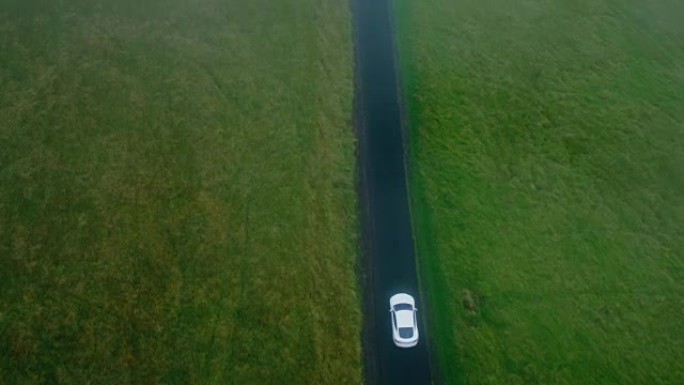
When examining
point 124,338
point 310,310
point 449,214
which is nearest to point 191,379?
point 124,338

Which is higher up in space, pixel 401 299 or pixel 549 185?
pixel 549 185

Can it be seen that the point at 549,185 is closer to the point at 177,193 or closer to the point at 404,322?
the point at 404,322

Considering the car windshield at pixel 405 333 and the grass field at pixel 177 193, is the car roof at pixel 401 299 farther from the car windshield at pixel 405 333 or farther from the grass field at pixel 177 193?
the grass field at pixel 177 193

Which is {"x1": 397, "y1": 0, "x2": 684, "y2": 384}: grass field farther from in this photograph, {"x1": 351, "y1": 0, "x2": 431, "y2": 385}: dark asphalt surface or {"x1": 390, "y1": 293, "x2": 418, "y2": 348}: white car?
{"x1": 390, "y1": 293, "x2": 418, "y2": 348}: white car

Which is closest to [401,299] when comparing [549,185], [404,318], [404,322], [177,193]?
[404,318]

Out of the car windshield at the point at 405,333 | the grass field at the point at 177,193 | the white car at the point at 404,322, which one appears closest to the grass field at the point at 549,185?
the white car at the point at 404,322

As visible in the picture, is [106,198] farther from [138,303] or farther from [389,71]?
[389,71]

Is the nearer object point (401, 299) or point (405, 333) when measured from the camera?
point (405, 333)
